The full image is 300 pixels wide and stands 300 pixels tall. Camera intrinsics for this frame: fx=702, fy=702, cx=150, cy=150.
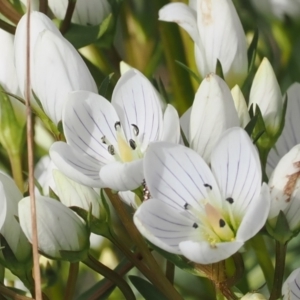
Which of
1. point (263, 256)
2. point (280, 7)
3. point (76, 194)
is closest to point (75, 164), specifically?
point (76, 194)

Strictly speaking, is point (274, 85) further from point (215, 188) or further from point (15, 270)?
point (15, 270)

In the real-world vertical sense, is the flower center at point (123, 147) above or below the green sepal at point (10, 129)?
above

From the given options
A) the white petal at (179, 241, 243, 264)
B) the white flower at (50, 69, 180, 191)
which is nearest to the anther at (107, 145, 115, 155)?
the white flower at (50, 69, 180, 191)

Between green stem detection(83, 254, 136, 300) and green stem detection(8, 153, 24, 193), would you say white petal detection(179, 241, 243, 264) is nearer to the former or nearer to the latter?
green stem detection(83, 254, 136, 300)

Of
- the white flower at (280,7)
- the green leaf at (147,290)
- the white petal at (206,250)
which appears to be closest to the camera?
the white petal at (206,250)

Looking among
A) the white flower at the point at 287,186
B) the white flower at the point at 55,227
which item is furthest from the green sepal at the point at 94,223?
the white flower at the point at 287,186

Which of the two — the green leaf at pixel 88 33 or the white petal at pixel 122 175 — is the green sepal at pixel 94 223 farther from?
the green leaf at pixel 88 33
